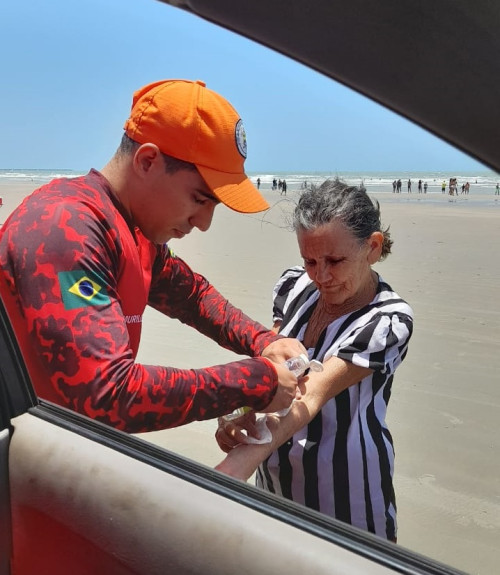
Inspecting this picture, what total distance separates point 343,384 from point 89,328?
767mm

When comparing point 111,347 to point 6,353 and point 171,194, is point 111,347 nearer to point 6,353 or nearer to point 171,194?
point 6,353

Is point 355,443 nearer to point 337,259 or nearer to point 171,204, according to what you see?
point 337,259

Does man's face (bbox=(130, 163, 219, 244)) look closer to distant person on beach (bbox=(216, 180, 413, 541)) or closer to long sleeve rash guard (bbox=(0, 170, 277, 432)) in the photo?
long sleeve rash guard (bbox=(0, 170, 277, 432))

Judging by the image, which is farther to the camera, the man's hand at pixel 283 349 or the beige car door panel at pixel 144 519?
the man's hand at pixel 283 349

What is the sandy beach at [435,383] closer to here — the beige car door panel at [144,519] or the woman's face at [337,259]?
the woman's face at [337,259]

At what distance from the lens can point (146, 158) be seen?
158 centimetres

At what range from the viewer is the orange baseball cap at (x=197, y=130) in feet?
5.08

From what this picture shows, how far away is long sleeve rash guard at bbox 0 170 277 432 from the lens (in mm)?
1268

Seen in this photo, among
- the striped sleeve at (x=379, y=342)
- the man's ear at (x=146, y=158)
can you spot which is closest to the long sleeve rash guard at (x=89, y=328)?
the man's ear at (x=146, y=158)

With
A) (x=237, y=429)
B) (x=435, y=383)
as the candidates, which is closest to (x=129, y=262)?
(x=237, y=429)

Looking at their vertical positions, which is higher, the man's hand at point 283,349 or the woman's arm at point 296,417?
the man's hand at point 283,349

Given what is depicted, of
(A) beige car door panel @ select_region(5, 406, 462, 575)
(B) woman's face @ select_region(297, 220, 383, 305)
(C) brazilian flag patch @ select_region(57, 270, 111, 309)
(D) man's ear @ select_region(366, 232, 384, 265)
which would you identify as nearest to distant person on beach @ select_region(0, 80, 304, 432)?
A: (C) brazilian flag patch @ select_region(57, 270, 111, 309)

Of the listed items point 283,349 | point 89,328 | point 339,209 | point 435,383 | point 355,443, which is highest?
point 339,209

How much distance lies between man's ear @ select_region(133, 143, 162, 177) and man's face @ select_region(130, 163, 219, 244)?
15mm
